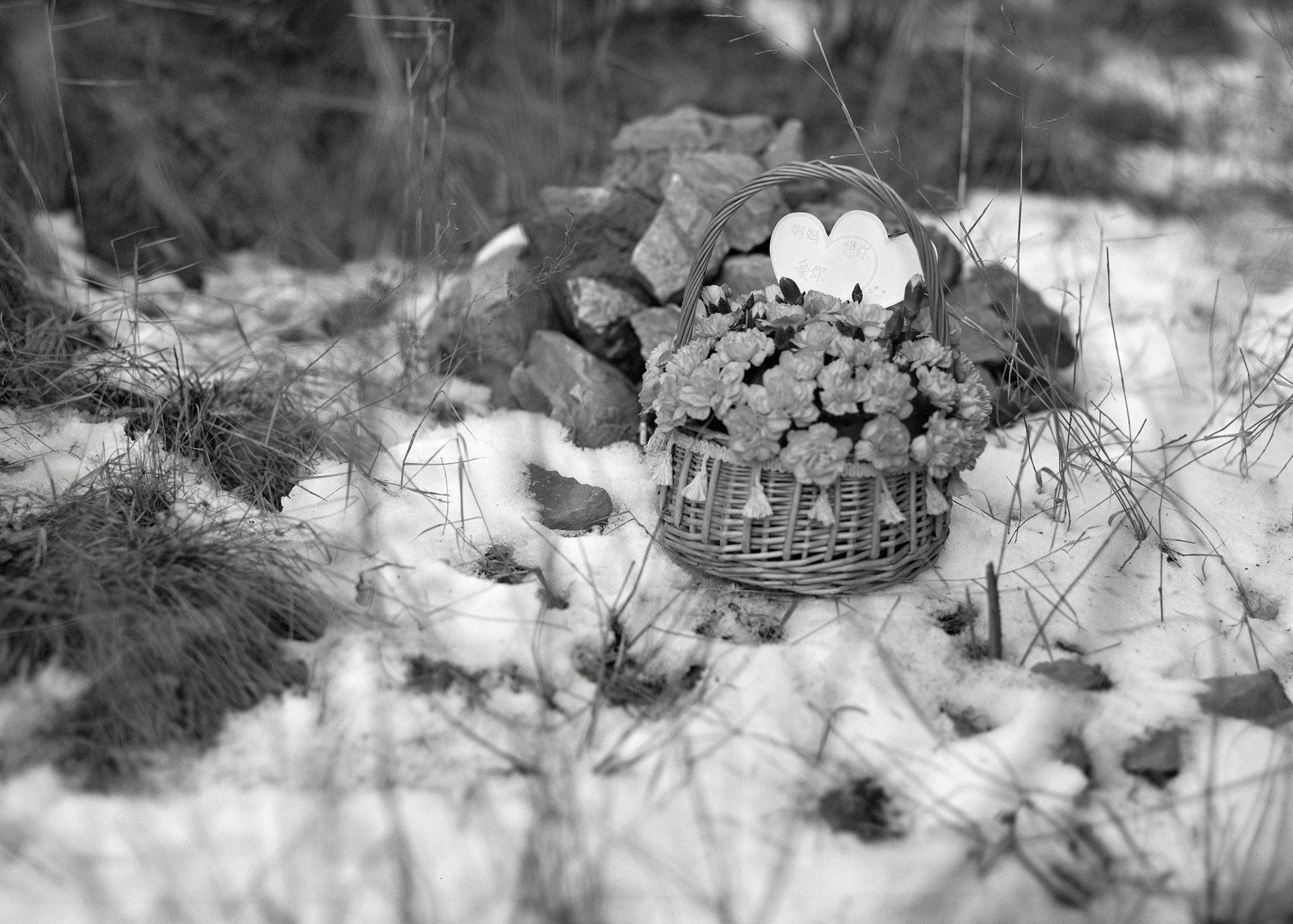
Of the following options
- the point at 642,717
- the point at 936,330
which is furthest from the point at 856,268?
the point at 642,717

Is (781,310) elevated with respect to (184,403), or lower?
elevated

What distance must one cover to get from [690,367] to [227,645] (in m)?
0.73

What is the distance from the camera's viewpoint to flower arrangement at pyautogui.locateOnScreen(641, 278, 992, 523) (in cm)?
139

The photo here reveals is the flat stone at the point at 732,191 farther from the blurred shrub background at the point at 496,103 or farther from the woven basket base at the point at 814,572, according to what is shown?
the woven basket base at the point at 814,572

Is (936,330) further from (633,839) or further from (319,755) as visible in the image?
(319,755)

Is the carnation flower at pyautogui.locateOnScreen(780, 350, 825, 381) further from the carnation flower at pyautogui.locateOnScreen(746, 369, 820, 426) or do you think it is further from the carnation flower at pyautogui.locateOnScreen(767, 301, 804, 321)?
the carnation flower at pyautogui.locateOnScreen(767, 301, 804, 321)

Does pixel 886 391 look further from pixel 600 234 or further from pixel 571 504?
pixel 600 234

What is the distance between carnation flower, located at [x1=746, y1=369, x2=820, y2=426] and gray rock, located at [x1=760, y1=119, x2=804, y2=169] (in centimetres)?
111

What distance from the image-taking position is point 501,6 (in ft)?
10.5

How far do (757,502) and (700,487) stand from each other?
9 cm

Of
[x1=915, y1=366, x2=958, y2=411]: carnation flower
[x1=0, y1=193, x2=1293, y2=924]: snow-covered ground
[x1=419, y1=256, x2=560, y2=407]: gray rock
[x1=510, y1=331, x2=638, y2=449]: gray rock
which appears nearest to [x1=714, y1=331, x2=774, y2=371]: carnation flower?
[x1=915, y1=366, x2=958, y2=411]: carnation flower

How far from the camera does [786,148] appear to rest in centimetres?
240

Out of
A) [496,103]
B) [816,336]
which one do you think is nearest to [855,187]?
[816,336]

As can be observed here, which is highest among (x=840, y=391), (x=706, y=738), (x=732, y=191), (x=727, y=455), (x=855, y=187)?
(x=855, y=187)
